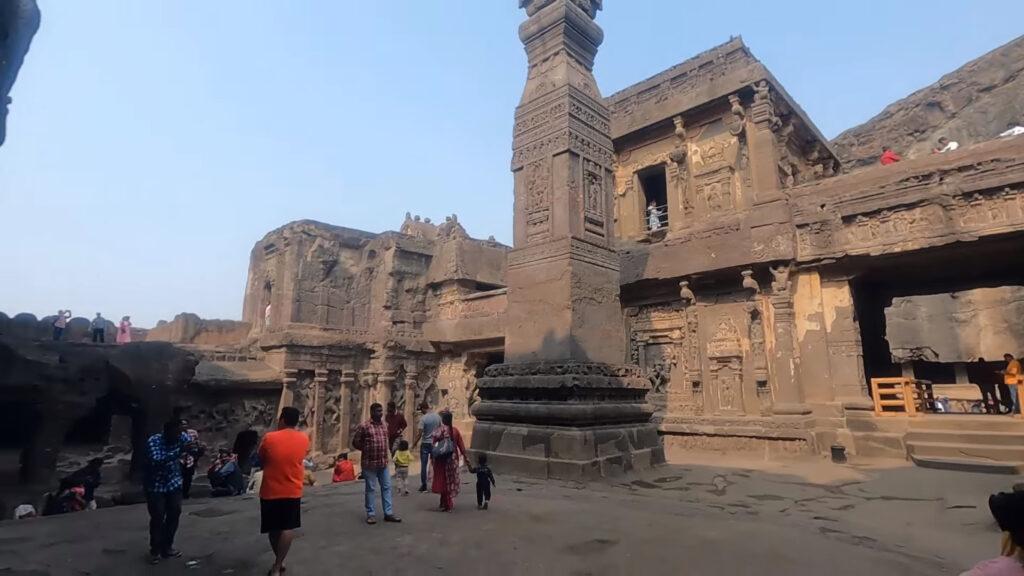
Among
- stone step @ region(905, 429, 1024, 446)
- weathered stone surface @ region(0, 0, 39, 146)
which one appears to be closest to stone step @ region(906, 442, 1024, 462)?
stone step @ region(905, 429, 1024, 446)

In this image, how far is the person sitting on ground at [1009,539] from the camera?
5.59 ft

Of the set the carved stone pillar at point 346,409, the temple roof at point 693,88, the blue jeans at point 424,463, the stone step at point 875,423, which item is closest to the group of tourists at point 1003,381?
the stone step at point 875,423

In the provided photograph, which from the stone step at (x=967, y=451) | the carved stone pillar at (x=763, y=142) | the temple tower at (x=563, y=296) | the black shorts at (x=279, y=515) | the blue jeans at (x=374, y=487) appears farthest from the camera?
the carved stone pillar at (x=763, y=142)

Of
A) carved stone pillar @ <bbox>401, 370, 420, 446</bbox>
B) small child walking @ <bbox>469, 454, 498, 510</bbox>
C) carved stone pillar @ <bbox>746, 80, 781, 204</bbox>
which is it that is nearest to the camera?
small child walking @ <bbox>469, 454, 498, 510</bbox>

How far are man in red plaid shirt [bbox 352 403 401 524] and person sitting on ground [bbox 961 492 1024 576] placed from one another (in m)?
3.84

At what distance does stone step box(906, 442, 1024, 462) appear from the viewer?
7.93 metres

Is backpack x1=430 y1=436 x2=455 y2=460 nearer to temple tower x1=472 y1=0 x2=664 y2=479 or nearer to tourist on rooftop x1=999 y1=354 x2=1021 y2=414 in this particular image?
temple tower x1=472 y1=0 x2=664 y2=479

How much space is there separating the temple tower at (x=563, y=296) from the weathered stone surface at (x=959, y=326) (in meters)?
22.3

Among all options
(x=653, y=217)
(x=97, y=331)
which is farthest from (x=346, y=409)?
(x=653, y=217)

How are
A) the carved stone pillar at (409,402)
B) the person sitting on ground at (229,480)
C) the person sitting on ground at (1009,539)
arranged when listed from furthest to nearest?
the carved stone pillar at (409,402) < the person sitting on ground at (229,480) < the person sitting on ground at (1009,539)

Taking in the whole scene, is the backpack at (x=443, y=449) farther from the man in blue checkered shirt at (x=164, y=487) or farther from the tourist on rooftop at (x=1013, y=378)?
the tourist on rooftop at (x=1013, y=378)

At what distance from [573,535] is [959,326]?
89.9ft

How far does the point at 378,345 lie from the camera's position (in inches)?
583

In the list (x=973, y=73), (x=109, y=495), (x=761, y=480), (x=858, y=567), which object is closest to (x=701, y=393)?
(x=761, y=480)
